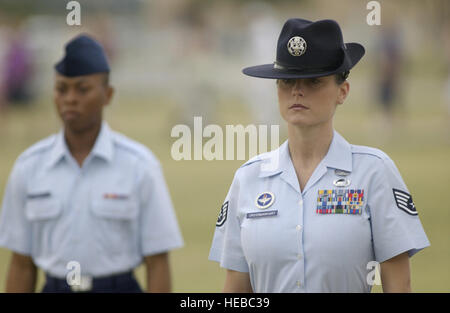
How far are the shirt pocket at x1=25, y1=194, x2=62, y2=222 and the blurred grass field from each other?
1848 millimetres

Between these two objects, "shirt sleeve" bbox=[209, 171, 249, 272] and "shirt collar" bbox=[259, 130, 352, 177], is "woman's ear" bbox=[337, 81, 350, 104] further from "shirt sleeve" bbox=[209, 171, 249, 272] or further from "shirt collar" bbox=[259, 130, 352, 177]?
"shirt sleeve" bbox=[209, 171, 249, 272]

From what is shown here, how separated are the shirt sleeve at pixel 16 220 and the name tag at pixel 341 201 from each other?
7.30 feet

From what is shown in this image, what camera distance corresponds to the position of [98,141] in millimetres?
5266

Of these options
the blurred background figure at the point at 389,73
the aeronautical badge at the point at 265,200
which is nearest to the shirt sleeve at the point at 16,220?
the aeronautical badge at the point at 265,200

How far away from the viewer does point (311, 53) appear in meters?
3.57

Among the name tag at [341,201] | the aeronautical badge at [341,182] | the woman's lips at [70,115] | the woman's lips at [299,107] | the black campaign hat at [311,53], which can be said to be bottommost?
the name tag at [341,201]

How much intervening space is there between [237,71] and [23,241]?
2521cm

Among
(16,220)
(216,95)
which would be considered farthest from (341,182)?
(216,95)

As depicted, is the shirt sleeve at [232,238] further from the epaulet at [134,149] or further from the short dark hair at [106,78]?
the short dark hair at [106,78]

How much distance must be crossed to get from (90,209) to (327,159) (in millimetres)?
1900

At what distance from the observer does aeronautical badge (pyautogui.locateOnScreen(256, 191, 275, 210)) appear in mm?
3580

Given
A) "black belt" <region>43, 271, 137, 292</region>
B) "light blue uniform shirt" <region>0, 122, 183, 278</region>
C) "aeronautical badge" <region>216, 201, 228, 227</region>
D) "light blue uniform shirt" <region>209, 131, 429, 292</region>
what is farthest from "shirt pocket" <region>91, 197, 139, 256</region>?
"light blue uniform shirt" <region>209, 131, 429, 292</region>

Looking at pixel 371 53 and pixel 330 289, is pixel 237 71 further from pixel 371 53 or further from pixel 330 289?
pixel 330 289

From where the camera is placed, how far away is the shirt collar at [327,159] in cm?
359
